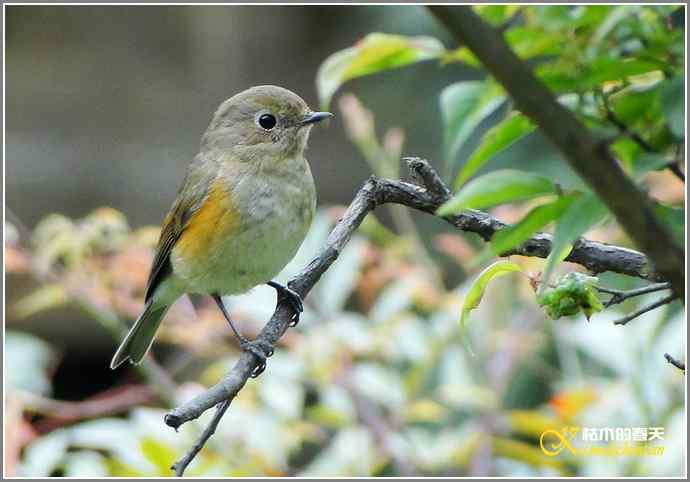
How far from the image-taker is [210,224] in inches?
111

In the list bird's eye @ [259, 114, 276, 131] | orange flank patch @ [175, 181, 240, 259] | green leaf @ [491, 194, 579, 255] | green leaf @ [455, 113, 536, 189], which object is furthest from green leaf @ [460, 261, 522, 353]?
bird's eye @ [259, 114, 276, 131]

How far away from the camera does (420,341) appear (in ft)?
10.7

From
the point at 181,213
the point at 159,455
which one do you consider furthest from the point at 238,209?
the point at 159,455

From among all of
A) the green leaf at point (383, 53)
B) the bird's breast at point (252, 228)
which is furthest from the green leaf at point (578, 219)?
the bird's breast at point (252, 228)

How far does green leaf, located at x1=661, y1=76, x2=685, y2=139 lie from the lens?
3.51ft

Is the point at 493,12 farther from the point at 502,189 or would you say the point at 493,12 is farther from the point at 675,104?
the point at 502,189

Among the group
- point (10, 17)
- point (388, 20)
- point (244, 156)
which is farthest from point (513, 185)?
point (10, 17)

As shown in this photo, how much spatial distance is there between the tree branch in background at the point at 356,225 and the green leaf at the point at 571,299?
14 centimetres

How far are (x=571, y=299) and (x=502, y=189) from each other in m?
0.34

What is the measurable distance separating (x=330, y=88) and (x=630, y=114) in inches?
22.9

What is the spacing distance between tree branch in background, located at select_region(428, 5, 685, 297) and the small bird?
1.98 metres

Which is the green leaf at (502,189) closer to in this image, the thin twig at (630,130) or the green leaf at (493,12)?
the thin twig at (630,130)

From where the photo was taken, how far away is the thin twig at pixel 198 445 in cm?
119

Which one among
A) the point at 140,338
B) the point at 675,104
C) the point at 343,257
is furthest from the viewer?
the point at 343,257
